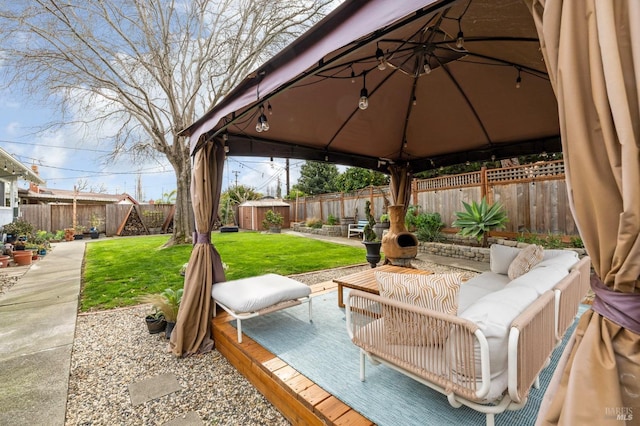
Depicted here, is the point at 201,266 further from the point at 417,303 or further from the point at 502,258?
the point at 502,258

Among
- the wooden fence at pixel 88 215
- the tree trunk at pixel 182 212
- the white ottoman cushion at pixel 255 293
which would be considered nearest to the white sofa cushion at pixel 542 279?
the white ottoman cushion at pixel 255 293

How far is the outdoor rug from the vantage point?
1.70m

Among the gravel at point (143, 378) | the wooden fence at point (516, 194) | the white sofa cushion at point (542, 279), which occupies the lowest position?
the gravel at point (143, 378)

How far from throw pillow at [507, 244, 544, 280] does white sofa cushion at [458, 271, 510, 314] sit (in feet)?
0.52

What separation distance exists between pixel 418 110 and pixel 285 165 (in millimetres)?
17664

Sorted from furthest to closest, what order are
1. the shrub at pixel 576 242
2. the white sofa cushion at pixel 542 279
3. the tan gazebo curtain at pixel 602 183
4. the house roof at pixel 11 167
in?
the house roof at pixel 11 167 < the shrub at pixel 576 242 < the white sofa cushion at pixel 542 279 < the tan gazebo curtain at pixel 602 183

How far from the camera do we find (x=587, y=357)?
81 centimetres

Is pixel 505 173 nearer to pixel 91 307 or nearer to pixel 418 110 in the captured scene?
pixel 418 110

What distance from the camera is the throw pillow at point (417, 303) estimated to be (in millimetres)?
1624

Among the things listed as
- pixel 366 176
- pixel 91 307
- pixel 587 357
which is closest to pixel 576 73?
pixel 587 357

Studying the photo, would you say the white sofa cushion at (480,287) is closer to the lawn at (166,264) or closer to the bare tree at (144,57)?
the lawn at (166,264)

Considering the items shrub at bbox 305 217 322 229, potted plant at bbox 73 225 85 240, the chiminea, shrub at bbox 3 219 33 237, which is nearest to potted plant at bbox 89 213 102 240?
potted plant at bbox 73 225 85 240

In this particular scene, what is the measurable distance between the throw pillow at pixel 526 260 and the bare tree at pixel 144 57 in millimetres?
7710

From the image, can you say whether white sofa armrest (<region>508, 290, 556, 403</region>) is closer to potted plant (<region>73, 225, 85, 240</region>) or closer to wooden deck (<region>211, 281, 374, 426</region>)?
wooden deck (<region>211, 281, 374, 426</region>)
